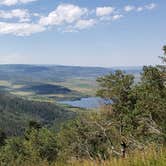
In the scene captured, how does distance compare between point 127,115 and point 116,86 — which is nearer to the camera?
point 127,115

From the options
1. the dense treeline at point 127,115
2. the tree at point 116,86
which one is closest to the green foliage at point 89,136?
the dense treeline at point 127,115

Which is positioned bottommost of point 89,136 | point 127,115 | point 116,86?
point 89,136

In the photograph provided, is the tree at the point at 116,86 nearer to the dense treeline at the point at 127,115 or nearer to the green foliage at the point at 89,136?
the dense treeline at the point at 127,115

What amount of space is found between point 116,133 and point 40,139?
1378 inches

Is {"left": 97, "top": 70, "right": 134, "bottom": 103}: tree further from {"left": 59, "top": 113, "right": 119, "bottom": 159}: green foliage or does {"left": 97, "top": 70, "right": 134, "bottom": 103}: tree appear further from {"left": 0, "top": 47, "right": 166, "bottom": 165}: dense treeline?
{"left": 59, "top": 113, "right": 119, "bottom": 159}: green foliage

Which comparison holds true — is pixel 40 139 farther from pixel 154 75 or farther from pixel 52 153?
pixel 154 75

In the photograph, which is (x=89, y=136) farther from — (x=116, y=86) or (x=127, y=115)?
(x=127, y=115)

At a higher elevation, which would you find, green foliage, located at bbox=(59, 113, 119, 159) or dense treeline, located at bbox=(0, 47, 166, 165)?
dense treeline, located at bbox=(0, 47, 166, 165)

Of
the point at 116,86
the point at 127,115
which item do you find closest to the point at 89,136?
the point at 116,86

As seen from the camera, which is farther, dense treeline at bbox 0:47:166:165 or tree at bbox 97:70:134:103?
tree at bbox 97:70:134:103

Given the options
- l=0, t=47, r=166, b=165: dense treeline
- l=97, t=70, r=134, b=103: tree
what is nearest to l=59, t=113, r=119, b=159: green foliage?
l=0, t=47, r=166, b=165: dense treeline

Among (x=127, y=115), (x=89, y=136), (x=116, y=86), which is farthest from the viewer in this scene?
(x=89, y=136)

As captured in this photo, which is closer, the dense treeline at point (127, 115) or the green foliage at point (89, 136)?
the dense treeline at point (127, 115)

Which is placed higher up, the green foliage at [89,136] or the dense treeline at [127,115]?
the dense treeline at [127,115]
